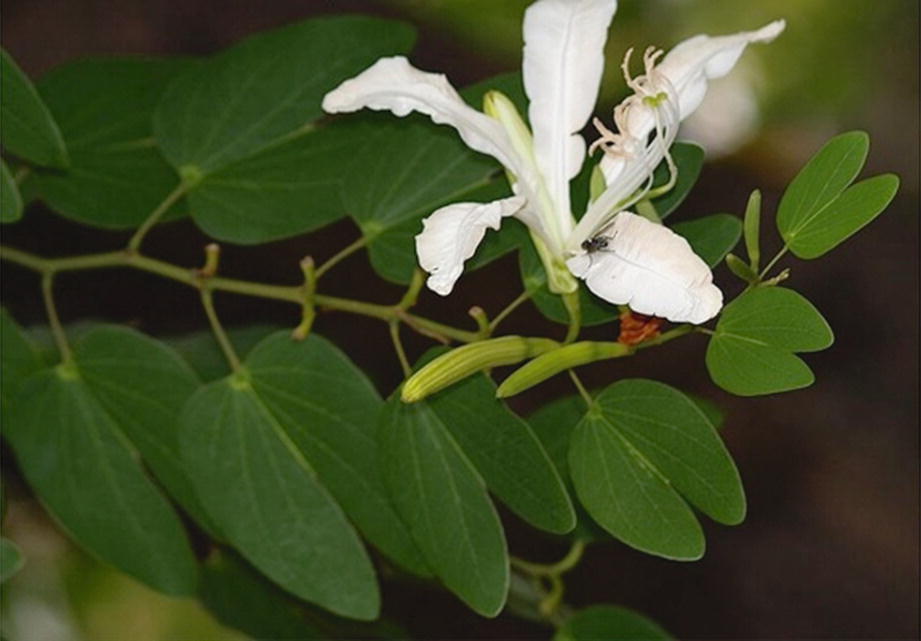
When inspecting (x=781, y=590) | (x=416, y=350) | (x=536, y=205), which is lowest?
(x=781, y=590)

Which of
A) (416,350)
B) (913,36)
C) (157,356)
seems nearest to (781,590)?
(416,350)

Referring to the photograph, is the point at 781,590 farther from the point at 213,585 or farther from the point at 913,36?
the point at 913,36

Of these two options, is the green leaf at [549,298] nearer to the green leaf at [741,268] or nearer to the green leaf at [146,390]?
the green leaf at [741,268]

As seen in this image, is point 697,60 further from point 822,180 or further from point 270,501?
point 270,501

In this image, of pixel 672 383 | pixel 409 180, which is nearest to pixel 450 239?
pixel 409 180

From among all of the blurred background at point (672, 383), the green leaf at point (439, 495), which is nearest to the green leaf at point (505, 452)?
the green leaf at point (439, 495)
